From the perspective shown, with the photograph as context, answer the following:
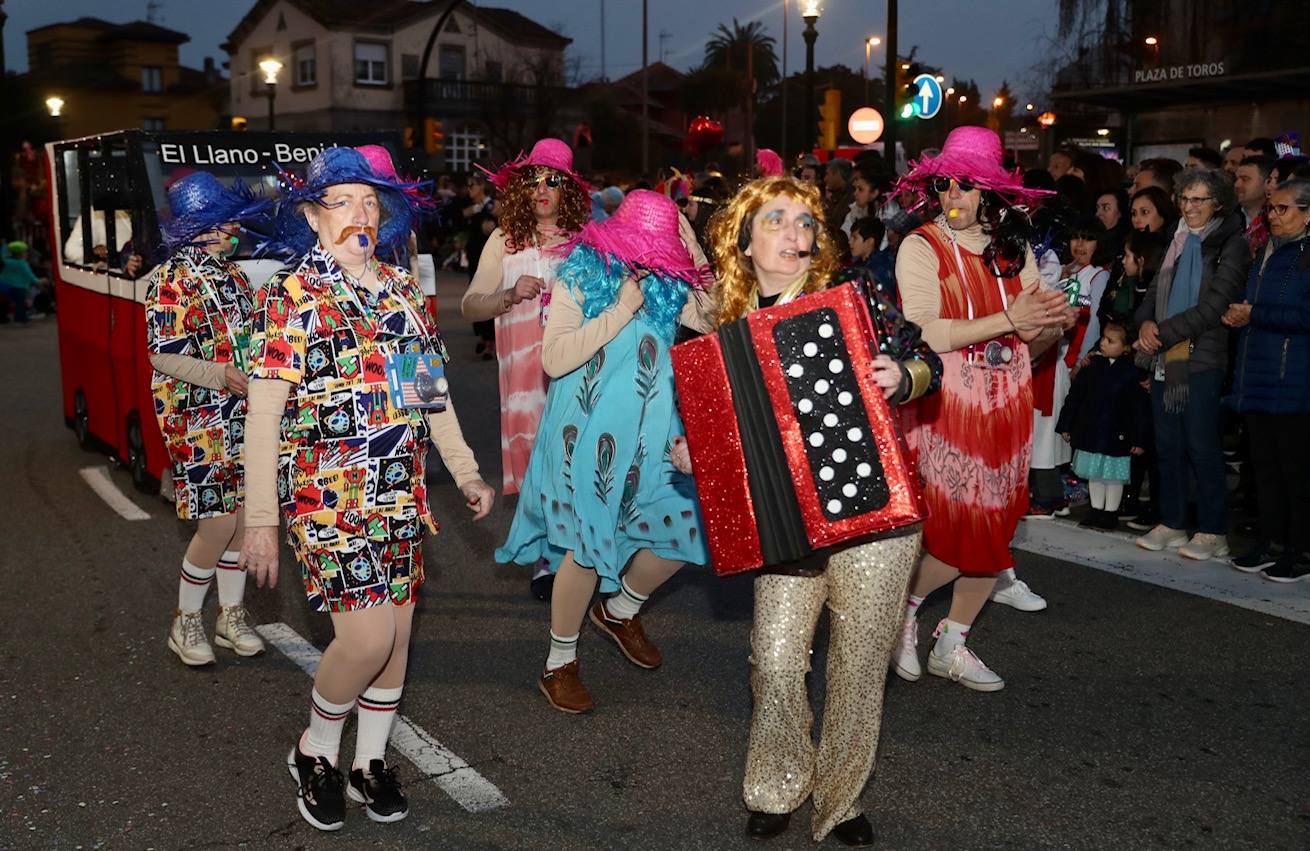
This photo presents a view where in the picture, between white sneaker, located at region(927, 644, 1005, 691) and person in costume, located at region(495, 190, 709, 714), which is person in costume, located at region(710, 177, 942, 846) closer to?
person in costume, located at region(495, 190, 709, 714)

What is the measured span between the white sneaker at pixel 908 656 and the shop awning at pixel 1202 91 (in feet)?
52.1

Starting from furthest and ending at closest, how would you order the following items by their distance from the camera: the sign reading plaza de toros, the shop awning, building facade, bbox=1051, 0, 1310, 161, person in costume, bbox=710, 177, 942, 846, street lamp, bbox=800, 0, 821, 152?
the sign reading plaza de toros → building facade, bbox=1051, 0, 1310, 161 → the shop awning → street lamp, bbox=800, 0, 821, 152 → person in costume, bbox=710, 177, 942, 846

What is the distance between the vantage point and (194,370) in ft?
16.9

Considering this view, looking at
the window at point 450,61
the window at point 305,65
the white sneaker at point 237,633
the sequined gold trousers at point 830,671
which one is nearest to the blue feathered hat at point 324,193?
the sequined gold trousers at point 830,671

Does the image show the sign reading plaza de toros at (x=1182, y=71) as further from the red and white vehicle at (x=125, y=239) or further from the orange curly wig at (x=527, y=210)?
the orange curly wig at (x=527, y=210)

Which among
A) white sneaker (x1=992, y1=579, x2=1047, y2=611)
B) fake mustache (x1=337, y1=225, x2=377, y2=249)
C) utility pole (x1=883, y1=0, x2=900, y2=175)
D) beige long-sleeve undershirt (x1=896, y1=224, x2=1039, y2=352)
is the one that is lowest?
white sneaker (x1=992, y1=579, x2=1047, y2=611)

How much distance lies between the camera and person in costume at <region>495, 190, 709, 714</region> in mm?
4574

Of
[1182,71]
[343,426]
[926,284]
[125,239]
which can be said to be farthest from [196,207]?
[1182,71]

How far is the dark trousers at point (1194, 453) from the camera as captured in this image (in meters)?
7.04

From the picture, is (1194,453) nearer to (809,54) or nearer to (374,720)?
(374,720)

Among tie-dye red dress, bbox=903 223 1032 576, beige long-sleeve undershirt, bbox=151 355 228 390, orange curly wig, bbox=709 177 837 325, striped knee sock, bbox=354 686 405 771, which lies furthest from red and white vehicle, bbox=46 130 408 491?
orange curly wig, bbox=709 177 837 325

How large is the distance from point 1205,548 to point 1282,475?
0.58 metres

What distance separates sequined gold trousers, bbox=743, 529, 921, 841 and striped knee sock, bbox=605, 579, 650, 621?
1.53 metres

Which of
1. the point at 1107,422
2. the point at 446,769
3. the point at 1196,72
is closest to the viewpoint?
the point at 446,769
